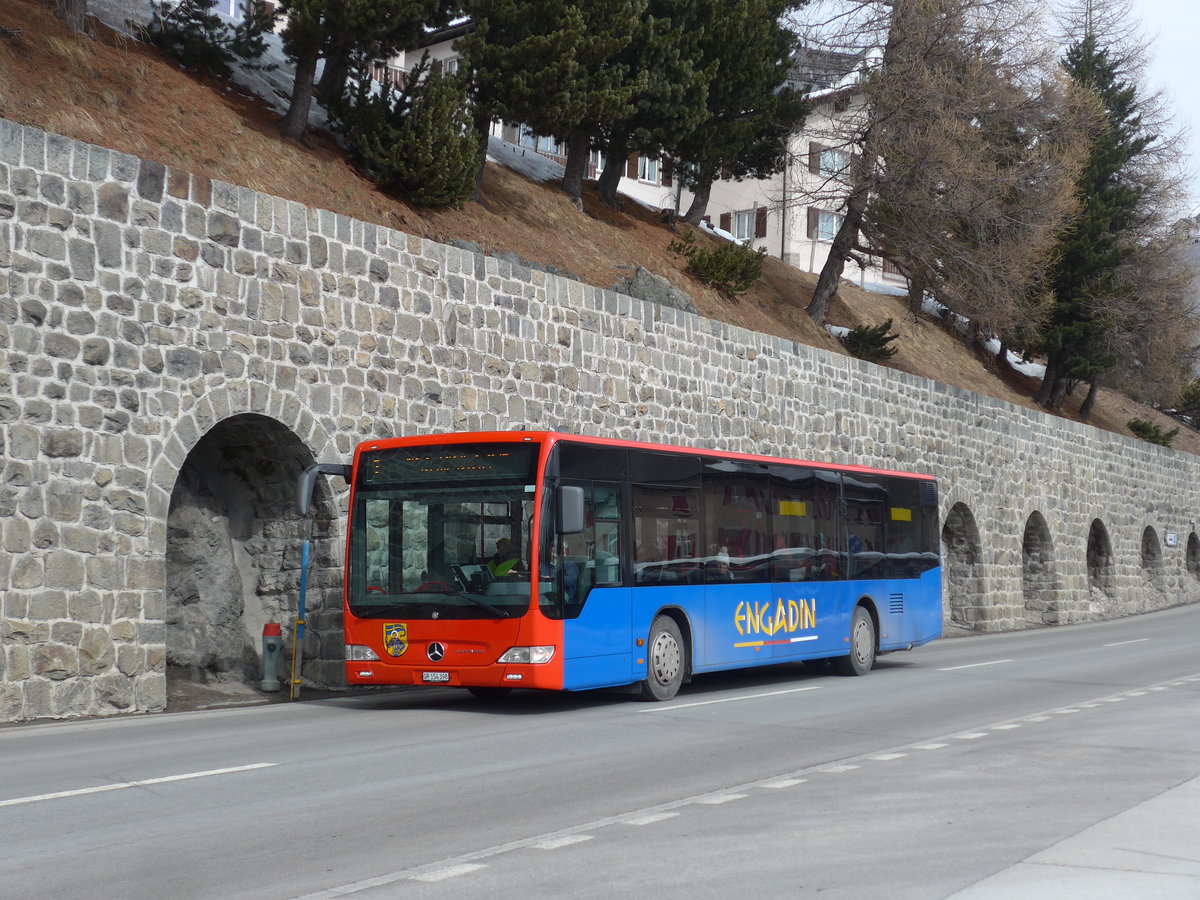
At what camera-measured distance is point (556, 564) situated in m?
12.4

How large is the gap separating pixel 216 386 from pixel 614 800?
782cm

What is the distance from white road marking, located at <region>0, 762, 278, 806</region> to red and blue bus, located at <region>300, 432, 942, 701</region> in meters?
3.58

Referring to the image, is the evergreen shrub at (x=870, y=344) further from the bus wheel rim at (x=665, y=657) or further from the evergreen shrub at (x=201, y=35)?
the bus wheel rim at (x=665, y=657)

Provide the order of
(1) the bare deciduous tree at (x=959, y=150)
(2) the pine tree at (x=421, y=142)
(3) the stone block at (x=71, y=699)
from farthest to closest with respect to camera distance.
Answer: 1. (1) the bare deciduous tree at (x=959, y=150)
2. (2) the pine tree at (x=421, y=142)
3. (3) the stone block at (x=71, y=699)

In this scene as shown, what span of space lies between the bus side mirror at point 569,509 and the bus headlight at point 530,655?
1075 millimetres

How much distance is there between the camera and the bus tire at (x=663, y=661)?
13625mm

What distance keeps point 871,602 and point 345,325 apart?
7715 mm

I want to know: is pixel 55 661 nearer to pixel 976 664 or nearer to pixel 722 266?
pixel 976 664

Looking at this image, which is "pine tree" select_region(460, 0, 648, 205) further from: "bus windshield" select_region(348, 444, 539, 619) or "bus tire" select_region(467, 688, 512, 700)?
"bus tire" select_region(467, 688, 512, 700)

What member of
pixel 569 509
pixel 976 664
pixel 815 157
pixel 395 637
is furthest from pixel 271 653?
pixel 815 157

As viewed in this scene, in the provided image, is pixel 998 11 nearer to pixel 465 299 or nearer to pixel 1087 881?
pixel 465 299

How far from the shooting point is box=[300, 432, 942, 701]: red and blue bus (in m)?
12.3

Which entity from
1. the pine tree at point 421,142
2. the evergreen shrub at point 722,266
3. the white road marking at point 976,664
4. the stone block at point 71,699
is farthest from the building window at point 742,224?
the stone block at point 71,699

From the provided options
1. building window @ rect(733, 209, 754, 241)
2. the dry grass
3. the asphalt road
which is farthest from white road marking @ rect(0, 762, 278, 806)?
building window @ rect(733, 209, 754, 241)
